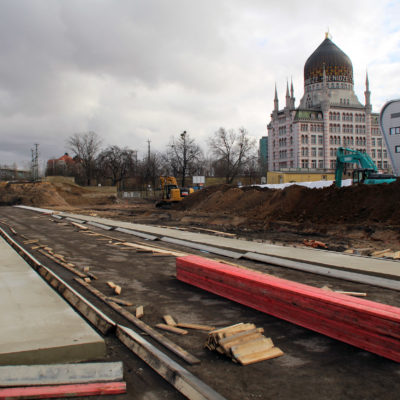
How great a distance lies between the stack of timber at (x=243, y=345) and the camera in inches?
190

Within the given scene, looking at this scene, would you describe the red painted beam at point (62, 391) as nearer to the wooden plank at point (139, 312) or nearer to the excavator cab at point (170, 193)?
the wooden plank at point (139, 312)

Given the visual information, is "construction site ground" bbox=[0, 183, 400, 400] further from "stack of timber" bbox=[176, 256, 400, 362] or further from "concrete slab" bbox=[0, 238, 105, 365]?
"concrete slab" bbox=[0, 238, 105, 365]

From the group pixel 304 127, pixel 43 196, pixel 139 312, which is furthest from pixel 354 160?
pixel 304 127

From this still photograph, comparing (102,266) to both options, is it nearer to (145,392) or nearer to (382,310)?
(145,392)

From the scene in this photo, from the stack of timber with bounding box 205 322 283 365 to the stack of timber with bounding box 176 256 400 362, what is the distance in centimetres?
94

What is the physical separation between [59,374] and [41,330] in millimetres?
1240

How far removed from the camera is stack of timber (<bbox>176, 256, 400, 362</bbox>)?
4.90 metres

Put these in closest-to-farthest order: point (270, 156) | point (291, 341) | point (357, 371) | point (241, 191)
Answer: point (357, 371), point (291, 341), point (241, 191), point (270, 156)

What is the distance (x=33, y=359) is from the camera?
4590 mm

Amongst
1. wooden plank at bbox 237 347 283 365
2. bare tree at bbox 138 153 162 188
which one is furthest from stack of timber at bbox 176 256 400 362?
bare tree at bbox 138 153 162 188

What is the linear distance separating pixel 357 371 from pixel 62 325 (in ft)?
12.9

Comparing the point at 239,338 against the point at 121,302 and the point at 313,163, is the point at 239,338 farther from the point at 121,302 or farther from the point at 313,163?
the point at 313,163

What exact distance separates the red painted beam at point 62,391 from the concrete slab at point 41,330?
593mm

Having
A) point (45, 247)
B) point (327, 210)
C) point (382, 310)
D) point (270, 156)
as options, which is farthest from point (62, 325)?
point (270, 156)
